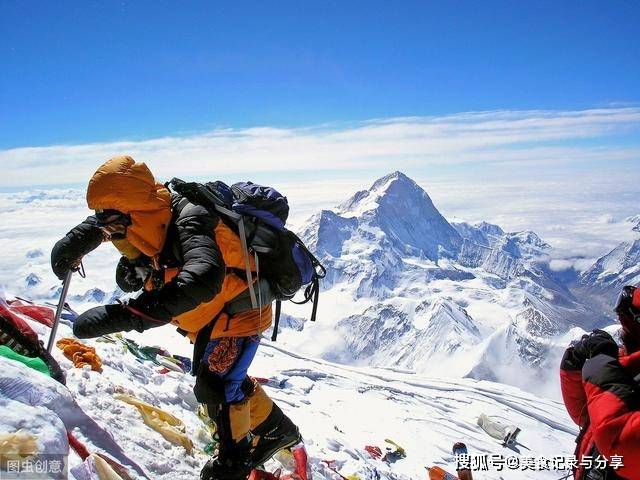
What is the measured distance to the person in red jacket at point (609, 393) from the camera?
10.8 ft

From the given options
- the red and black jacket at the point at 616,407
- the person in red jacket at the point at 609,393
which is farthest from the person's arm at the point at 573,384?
the red and black jacket at the point at 616,407

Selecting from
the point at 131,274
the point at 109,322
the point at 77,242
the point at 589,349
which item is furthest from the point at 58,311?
the point at 589,349

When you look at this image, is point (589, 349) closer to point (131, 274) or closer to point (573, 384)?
point (573, 384)

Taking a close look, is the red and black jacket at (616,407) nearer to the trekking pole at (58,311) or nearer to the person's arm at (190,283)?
the person's arm at (190,283)

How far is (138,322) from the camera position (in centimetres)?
371

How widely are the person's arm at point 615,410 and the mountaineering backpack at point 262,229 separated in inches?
107

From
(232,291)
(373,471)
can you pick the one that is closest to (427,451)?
(373,471)

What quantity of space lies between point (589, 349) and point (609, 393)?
0.53m

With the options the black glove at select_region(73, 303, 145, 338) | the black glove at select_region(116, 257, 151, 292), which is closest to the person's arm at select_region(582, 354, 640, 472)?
the black glove at select_region(73, 303, 145, 338)

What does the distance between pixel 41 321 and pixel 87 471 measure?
5.56 meters

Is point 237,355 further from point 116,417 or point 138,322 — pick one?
point 116,417

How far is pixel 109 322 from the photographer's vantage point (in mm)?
3699

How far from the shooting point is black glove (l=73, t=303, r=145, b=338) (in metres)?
3.70

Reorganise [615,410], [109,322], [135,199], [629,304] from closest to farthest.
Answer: [615,410]
[109,322]
[629,304]
[135,199]
